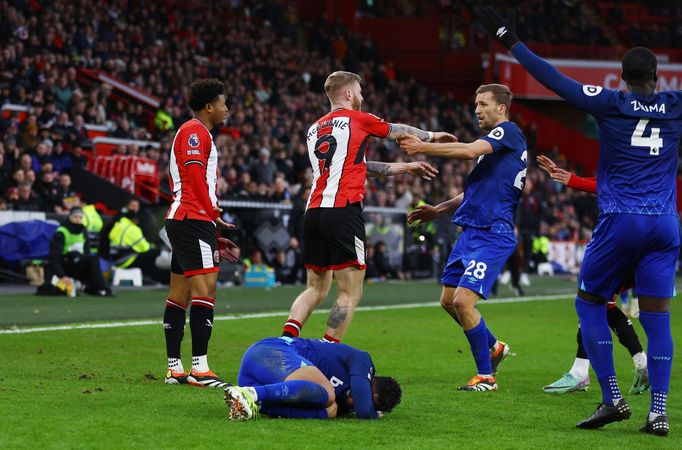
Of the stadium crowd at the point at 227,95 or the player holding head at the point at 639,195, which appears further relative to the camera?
the stadium crowd at the point at 227,95

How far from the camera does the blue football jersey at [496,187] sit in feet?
29.2

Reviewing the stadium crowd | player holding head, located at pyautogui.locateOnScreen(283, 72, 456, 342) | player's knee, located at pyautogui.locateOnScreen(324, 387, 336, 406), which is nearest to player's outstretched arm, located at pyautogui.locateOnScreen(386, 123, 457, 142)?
player holding head, located at pyautogui.locateOnScreen(283, 72, 456, 342)

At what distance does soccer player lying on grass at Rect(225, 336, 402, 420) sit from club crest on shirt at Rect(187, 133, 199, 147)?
2.03m

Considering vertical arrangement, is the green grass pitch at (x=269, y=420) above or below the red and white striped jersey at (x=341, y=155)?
below

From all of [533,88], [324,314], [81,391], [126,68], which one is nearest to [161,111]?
[126,68]

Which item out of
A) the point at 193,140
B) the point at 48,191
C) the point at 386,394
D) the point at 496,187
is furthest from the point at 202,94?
the point at 48,191

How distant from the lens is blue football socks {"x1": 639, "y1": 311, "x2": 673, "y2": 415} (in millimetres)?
6742

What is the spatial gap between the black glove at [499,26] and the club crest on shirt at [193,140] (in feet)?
8.06

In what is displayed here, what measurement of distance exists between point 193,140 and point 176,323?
1.40 meters

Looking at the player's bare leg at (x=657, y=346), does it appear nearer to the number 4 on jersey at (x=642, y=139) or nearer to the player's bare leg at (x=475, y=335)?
the number 4 on jersey at (x=642, y=139)

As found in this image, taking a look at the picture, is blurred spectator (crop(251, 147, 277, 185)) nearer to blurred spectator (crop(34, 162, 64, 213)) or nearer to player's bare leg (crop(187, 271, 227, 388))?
blurred spectator (crop(34, 162, 64, 213))

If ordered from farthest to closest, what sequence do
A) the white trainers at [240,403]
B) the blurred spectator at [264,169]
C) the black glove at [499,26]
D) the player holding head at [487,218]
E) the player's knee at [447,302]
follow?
the blurred spectator at [264,169], the player's knee at [447,302], the player holding head at [487,218], the black glove at [499,26], the white trainers at [240,403]

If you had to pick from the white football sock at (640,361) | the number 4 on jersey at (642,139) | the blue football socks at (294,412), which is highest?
the number 4 on jersey at (642,139)

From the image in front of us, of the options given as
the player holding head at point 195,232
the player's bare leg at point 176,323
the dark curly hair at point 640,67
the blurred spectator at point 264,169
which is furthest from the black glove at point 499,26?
the blurred spectator at point 264,169
